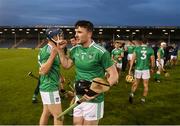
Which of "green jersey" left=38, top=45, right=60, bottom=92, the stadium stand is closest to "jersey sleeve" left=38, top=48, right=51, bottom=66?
"green jersey" left=38, top=45, right=60, bottom=92

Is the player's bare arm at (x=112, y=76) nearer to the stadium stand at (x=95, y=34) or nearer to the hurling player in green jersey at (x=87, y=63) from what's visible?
the hurling player in green jersey at (x=87, y=63)

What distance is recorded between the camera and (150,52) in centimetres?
1513

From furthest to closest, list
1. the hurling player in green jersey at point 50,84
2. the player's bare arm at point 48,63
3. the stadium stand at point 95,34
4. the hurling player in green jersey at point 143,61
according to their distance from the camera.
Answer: the stadium stand at point 95,34
the hurling player in green jersey at point 143,61
the hurling player in green jersey at point 50,84
the player's bare arm at point 48,63

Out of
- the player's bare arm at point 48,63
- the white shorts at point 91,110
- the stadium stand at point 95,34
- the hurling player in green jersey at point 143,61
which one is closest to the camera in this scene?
the white shorts at point 91,110

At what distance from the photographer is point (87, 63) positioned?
6938mm

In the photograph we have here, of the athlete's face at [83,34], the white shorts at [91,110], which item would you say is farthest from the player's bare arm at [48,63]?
the white shorts at [91,110]

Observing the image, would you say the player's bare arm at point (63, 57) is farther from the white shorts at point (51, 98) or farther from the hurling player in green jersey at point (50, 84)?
the white shorts at point (51, 98)

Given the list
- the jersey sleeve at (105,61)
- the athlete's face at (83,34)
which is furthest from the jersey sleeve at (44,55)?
the jersey sleeve at (105,61)

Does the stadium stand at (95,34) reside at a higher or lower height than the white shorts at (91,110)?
lower

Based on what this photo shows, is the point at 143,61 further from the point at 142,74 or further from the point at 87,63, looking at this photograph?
the point at 87,63

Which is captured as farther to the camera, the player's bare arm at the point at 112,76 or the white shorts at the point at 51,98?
the white shorts at the point at 51,98

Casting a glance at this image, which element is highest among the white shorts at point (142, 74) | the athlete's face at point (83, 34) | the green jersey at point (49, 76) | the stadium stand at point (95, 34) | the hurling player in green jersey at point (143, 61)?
the athlete's face at point (83, 34)

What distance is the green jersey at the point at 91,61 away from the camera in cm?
684

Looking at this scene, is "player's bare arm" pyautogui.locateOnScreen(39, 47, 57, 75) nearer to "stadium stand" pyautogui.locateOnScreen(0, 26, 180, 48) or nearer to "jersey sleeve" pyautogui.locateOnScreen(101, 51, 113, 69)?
"jersey sleeve" pyautogui.locateOnScreen(101, 51, 113, 69)
